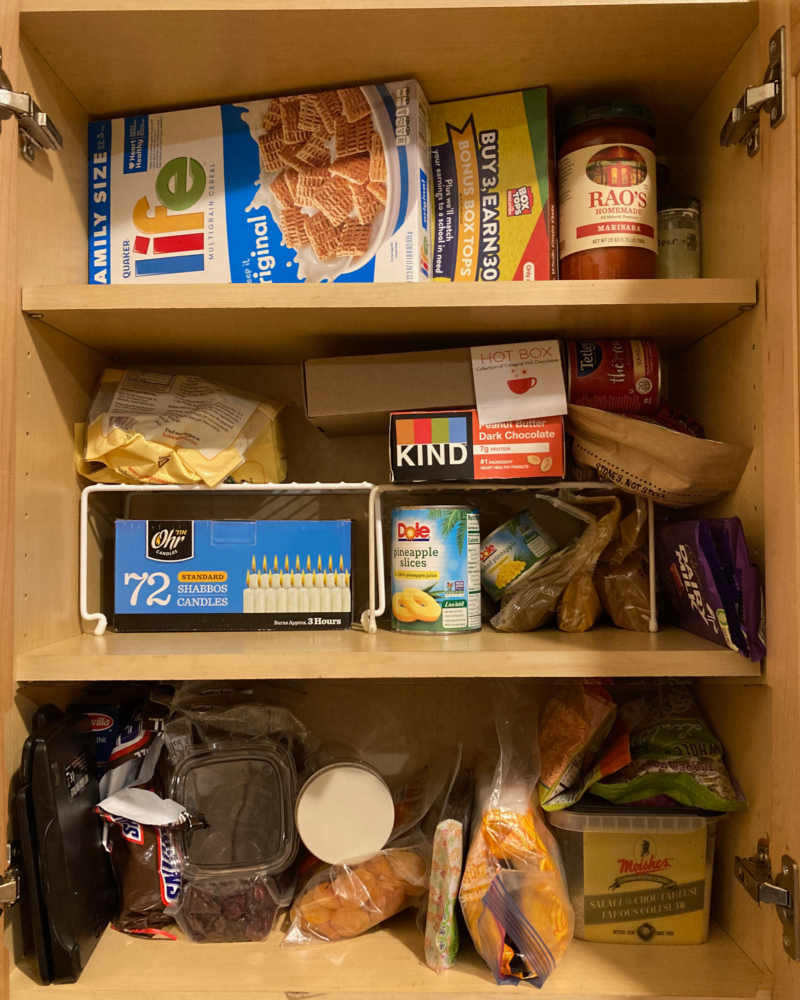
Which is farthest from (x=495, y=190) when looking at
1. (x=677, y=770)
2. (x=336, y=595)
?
(x=677, y=770)

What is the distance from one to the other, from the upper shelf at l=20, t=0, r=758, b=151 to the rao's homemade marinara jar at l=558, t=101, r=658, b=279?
75mm

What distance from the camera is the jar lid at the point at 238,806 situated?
2.99ft

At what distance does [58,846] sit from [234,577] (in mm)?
364

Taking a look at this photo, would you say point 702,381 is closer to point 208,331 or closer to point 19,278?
point 208,331

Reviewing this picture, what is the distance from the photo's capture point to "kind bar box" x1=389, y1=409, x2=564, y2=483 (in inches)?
35.2

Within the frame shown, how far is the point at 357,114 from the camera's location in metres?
0.93

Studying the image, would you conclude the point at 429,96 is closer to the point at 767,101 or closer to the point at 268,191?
the point at 268,191

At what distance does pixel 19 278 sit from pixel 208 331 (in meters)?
0.23

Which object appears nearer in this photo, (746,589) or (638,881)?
(746,589)

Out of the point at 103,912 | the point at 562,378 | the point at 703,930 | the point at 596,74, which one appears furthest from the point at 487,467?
the point at 103,912

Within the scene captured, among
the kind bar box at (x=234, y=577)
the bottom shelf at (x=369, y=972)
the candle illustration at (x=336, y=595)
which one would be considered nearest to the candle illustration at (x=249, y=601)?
the kind bar box at (x=234, y=577)

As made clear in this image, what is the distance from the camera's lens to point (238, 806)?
0.93 m

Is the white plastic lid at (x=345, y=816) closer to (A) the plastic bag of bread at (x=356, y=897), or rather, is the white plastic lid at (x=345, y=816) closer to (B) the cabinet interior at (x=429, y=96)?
(A) the plastic bag of bread at (x=356, y=897)

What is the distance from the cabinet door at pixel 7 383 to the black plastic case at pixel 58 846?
33mm
